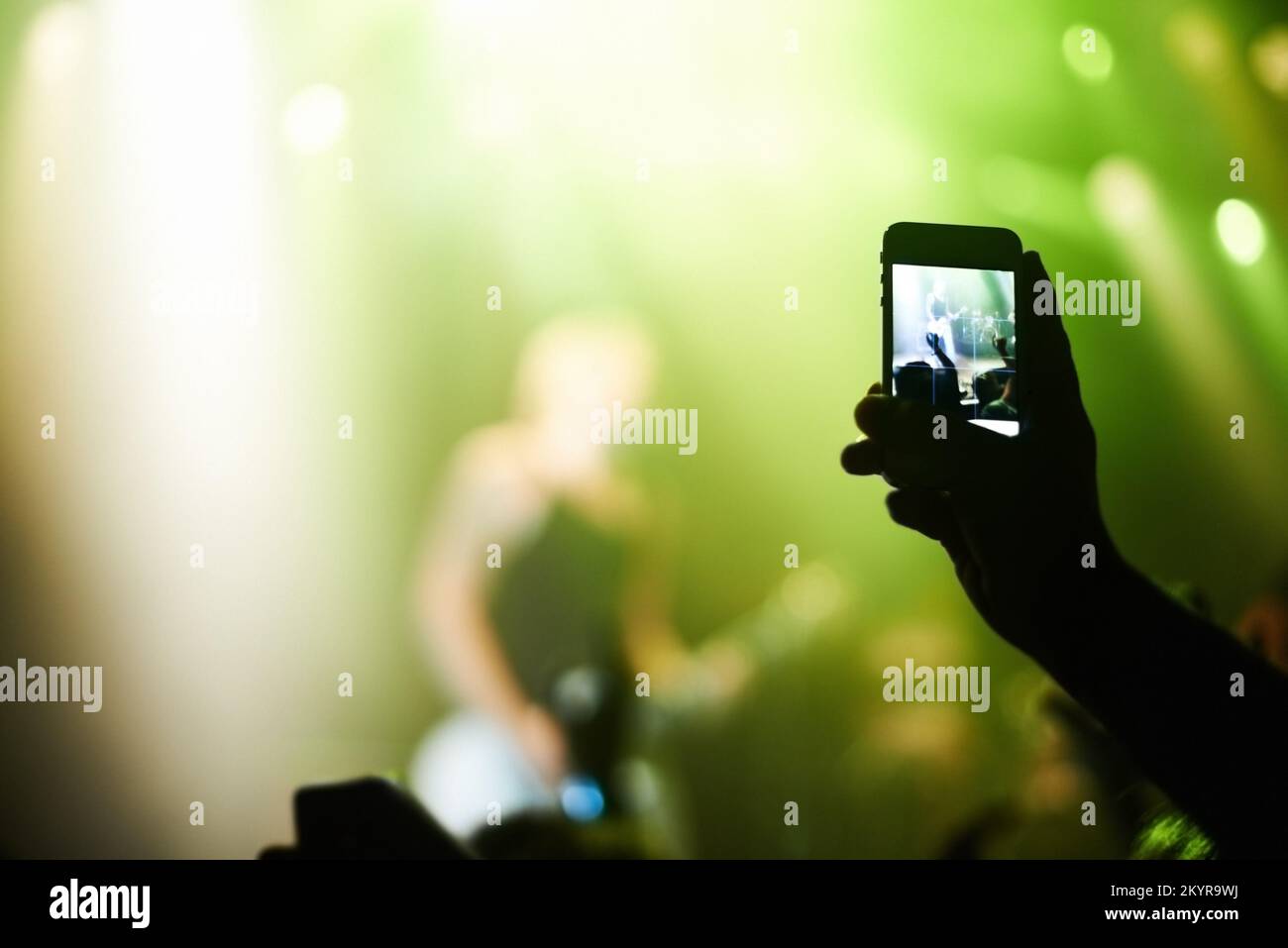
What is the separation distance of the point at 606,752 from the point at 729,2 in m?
1.58

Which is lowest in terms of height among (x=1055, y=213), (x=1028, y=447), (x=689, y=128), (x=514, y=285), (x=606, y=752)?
(x=606, y=752)

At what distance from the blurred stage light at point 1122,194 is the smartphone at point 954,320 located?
1.53 meters

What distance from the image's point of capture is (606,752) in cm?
169

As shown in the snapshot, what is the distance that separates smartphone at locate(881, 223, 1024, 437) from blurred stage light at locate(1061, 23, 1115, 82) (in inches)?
55.8

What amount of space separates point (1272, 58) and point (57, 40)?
2.43 metres

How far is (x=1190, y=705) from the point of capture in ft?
1.94

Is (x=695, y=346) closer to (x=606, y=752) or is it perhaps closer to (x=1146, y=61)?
(x=606, y=752)

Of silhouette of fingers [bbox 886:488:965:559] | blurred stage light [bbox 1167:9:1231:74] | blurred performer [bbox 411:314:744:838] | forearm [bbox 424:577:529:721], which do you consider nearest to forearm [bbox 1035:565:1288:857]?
silhouette of fingers [bbox 886:488:965:559]

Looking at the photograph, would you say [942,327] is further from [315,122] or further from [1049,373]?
[315,122]

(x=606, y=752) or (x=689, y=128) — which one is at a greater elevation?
(x=689, y=128)

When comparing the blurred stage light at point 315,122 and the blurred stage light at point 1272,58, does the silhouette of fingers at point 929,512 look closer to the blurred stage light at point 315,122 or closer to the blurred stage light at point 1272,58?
the blurred stage light at point 315,122

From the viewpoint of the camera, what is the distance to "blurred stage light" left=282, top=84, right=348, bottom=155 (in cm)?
183

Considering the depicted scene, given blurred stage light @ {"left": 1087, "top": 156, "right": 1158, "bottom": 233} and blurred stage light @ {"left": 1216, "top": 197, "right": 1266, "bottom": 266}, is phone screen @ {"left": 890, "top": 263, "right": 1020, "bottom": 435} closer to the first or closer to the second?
blurred stage light @ {"left": 1087, "top": 156, "right": 1158, "bottom": 233}
